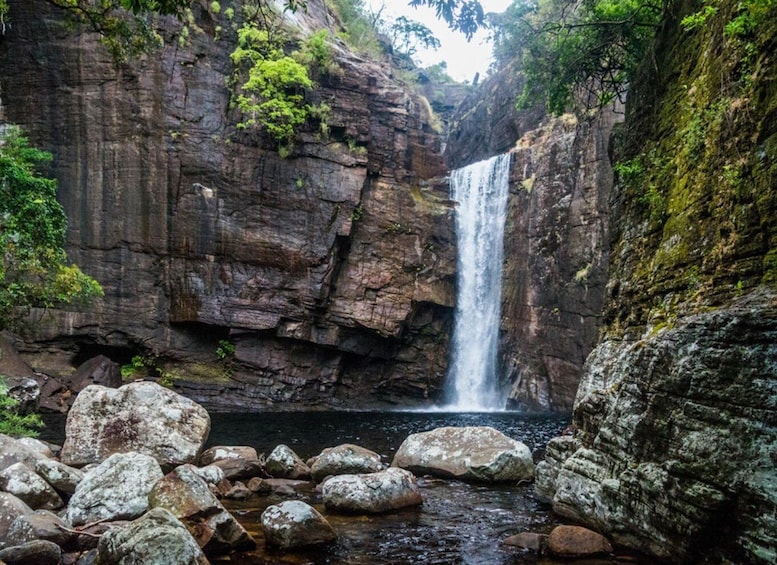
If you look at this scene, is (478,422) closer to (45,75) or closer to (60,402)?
(60,402)

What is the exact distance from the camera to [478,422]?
1811 cm

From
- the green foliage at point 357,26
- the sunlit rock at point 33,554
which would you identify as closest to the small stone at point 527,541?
the sunlit rock at point 33,554

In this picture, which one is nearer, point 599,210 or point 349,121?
point 599,210

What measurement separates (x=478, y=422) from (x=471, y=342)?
7.81 metres

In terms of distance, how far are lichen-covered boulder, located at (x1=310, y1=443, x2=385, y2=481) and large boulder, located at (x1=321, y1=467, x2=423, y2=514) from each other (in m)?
1.61

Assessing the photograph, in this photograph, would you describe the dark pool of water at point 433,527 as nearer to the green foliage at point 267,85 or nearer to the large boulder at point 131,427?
the large boulder at point 131,427

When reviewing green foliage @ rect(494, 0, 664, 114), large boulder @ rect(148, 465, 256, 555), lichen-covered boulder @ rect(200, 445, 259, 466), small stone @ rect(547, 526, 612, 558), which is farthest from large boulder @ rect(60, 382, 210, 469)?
green foliage @ rect(494, 0, 664, 114)

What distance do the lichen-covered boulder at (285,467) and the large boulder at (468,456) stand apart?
1842 mm

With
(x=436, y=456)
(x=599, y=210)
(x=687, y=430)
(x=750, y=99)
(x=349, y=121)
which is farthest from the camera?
(x=349, y=121)

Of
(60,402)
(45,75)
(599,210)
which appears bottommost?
(60,402)

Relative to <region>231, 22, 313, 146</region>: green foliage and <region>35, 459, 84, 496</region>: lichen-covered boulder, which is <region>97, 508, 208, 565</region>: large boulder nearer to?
<region>35, 459, 84, 496</region>: lichen-covered boulder

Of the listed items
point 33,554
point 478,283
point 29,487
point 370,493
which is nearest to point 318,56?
point 478,283

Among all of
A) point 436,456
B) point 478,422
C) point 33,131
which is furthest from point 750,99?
point 33,131

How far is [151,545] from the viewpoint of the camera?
447 cm
